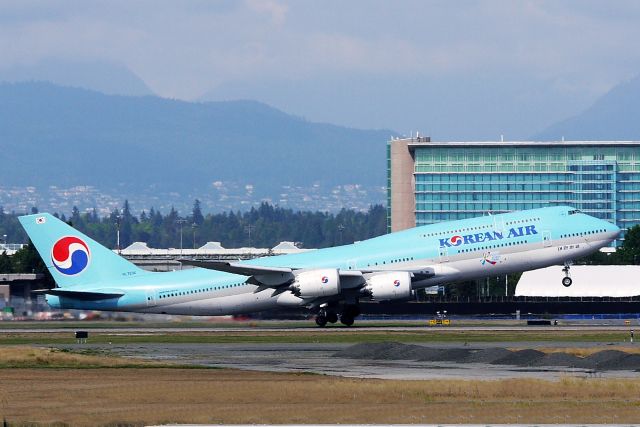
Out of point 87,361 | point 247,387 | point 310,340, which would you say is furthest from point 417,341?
point 247,387

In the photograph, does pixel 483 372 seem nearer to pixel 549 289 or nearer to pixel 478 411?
pixel 478 411

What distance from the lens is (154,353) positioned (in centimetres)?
6234

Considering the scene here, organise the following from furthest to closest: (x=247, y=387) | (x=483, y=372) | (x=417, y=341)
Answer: (x=417, y=341), (x=483, y=372), (x=247, y=387)

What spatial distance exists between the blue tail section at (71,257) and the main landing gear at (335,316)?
11.6 m

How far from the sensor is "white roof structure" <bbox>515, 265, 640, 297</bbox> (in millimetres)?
129375

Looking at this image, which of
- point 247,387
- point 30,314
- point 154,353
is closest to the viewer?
point 247,387

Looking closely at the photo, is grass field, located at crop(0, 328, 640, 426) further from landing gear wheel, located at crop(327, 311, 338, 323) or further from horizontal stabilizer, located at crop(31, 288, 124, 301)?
landing gear wheel, located at crop(327, 311, 338, 323)

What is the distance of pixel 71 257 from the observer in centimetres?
8375

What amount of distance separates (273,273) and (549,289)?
2191 inches

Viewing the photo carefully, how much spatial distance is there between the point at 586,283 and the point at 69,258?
207 feet

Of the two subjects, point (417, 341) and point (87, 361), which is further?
point (417, 341)

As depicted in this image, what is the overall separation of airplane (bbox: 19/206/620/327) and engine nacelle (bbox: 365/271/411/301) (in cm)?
6

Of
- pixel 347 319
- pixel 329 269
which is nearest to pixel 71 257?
pixel 329 269

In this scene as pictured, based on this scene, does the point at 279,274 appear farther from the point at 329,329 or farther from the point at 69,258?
the point at 69,258
